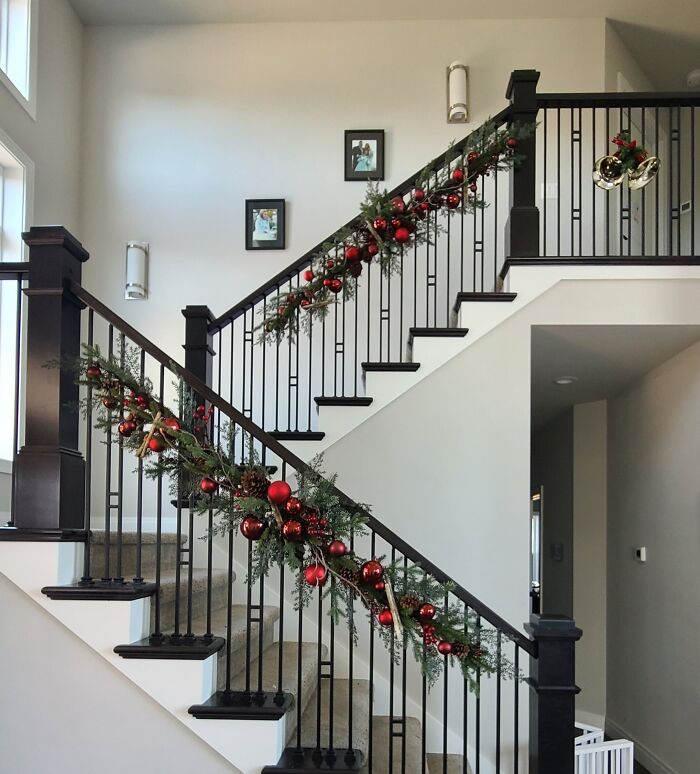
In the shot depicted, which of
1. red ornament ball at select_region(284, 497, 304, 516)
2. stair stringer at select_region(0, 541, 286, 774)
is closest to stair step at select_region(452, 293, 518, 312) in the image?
red ornament ball at select_region(284, 497, 304, 516)

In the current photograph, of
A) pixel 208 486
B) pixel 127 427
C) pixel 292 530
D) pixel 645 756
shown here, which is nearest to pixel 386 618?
pixel 292 530

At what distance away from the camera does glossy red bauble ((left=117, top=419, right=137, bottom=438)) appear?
2430 millimetres

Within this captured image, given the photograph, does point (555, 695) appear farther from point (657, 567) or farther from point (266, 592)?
point (657, 567)

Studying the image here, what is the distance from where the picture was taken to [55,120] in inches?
205

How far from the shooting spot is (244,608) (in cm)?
359

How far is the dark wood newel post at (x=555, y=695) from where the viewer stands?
251cm

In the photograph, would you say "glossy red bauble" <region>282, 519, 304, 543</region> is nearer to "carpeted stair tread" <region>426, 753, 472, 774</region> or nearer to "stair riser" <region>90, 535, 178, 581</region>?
"stair riser" <region>90, 535, 178, 581</region>

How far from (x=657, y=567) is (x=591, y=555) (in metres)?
1.33

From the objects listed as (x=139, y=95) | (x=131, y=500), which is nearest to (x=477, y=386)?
(x=131, y=500)

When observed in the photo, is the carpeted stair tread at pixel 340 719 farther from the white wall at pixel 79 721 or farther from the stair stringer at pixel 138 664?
the white wall at pixel 79 721

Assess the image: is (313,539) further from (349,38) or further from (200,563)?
(349,38)

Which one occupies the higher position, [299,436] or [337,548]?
[299,436]

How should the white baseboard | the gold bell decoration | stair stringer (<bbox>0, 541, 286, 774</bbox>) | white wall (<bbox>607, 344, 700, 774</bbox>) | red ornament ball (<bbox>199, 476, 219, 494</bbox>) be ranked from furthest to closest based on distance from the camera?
the white baseboard → white wall (<bbox>607, 344, 700, 774</bbox>) → the gold bell decoration → stair stringer (<bbox>0, 541, 286, 774</bbox>) → red ornament ball (<bbox>199, 476, 219, 494</bbox>)

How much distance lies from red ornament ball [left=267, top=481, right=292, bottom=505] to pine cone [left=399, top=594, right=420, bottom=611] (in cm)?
48
